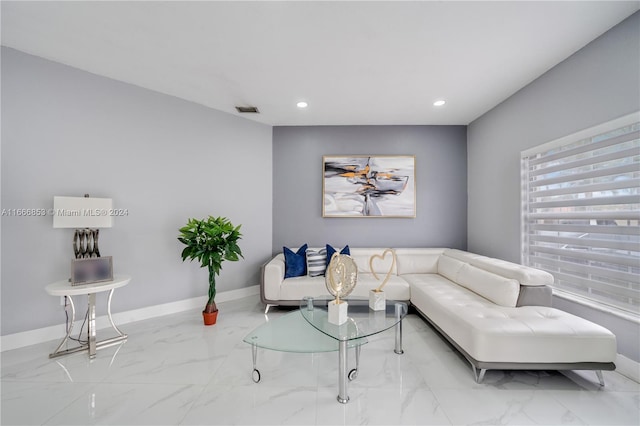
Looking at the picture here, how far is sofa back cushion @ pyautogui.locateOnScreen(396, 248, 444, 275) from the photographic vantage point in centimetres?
384

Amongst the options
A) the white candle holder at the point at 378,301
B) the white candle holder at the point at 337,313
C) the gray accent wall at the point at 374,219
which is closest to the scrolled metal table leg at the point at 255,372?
the white candle holder at the point at 337,313

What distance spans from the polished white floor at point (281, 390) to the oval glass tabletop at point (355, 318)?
0.40 m

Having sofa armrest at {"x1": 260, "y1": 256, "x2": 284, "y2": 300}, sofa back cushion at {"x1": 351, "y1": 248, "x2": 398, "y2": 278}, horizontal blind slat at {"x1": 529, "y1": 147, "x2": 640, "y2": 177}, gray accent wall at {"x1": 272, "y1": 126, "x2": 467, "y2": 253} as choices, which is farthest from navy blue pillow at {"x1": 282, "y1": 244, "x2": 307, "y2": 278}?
horizontal blind slat at {"x1": 529, "y1": 147, "x2": 640, "y2": 177}

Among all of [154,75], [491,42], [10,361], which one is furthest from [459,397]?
[154,75]

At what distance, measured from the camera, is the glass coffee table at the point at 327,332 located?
175 cm

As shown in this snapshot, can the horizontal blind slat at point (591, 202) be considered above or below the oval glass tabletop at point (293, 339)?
above

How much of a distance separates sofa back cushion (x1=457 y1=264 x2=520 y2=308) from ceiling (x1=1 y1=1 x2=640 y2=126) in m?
2.09

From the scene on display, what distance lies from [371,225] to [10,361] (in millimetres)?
4156

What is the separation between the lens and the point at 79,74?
2.77 metres

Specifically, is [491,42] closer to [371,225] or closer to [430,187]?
[430,187]

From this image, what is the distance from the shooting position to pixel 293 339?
1.93 metres

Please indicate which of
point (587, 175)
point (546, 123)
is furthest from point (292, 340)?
point (546, 123)

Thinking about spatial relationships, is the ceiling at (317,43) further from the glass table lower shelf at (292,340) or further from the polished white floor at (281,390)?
the polished white floor at (281,390)

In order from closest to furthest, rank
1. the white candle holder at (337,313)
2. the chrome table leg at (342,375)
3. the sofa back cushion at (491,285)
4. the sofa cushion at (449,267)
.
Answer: the chrome table leg at (342,375) < the white candle holder at (337,313) < the sofa back cushion at (491,285) < the sofa cushion at (449,267)
